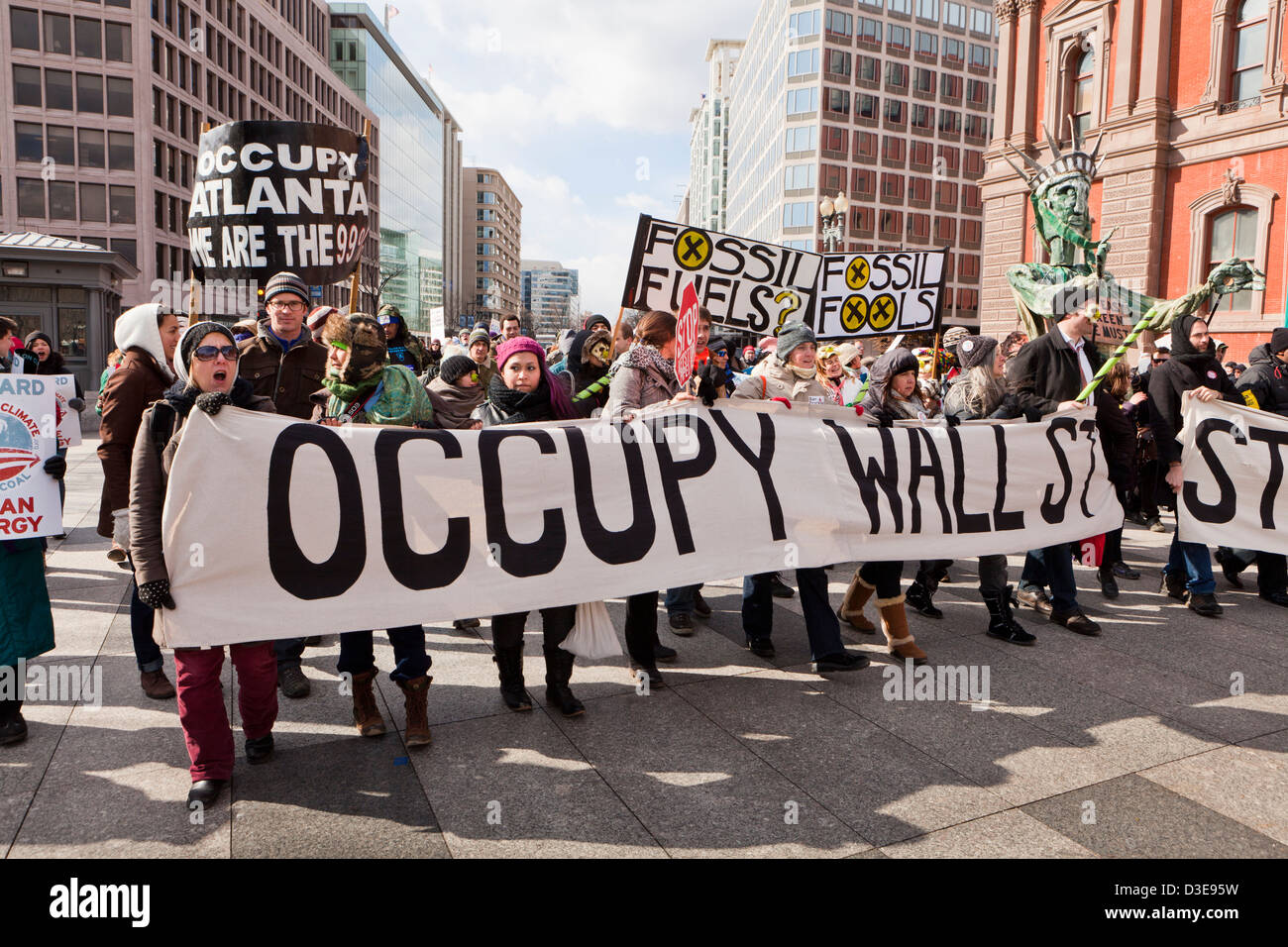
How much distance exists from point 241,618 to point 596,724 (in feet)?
5.84

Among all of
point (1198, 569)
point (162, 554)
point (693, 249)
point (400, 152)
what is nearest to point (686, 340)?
point (162, 554)

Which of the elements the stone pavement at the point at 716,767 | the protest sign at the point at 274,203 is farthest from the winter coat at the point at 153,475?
the protest sign at the point at 274,203

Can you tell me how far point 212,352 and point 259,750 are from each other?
70.9 inches

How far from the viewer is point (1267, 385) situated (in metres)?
7.22

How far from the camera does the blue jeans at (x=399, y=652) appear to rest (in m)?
4.15

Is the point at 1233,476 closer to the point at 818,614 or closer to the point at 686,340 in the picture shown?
the point at 818,614

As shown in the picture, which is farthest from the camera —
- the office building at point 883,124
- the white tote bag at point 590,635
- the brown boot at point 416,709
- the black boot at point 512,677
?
the office building at point 883,124

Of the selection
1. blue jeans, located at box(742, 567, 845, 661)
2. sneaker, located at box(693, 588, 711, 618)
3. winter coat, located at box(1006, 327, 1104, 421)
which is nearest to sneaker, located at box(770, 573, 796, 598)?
sneaker, located at box(693, 588, 711, 618)

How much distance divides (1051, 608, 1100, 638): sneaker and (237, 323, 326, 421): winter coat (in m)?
5.29

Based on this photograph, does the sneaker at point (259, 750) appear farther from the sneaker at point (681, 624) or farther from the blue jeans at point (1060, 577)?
the blue jeans at point (1060, 577)

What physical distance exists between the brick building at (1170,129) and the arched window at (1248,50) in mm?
35

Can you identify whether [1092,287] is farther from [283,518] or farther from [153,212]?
[153,212]

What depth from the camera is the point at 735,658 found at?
5523mm
